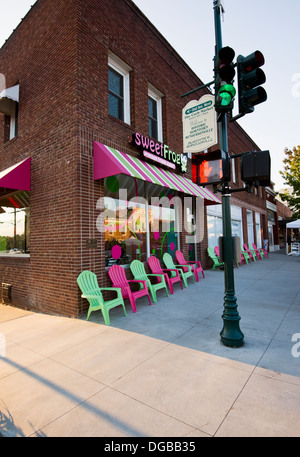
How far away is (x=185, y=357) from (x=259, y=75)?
425cm

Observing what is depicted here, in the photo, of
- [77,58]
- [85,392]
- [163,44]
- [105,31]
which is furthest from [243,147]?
[85,392]

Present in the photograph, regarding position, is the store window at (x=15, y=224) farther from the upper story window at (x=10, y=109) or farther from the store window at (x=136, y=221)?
the store window at (x=136, y=221)

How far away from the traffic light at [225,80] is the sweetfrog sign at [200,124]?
1.64 feet

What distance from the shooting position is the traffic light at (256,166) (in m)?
3.75

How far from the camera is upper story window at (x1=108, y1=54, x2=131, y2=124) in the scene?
7510 mm

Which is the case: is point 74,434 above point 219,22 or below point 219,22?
below

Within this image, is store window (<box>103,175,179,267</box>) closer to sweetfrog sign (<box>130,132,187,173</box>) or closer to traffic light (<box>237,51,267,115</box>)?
sweetfrog sign (<box>130,132,187,173</box>)

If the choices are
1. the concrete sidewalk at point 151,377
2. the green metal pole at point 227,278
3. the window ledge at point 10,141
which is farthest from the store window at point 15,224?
the green metal pole at point 227,278

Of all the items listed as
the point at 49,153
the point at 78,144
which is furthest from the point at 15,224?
the point at 78,144

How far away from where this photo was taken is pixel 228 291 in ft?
13.0

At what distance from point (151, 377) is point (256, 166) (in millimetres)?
3310

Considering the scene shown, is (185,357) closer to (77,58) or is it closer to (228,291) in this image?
(228,291)

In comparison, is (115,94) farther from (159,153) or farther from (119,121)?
(159,153)
